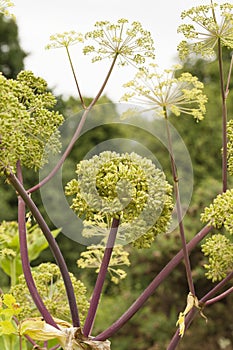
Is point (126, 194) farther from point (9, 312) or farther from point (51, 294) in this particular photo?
point (51, 294)

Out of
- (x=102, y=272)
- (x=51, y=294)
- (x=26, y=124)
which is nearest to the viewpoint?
(x=26, y=124)

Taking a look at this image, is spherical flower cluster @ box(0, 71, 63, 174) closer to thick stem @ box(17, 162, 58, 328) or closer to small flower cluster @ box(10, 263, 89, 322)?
thick stem @ box(17, 162, 58, 328)

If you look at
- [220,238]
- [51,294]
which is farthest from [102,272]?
[51,294]

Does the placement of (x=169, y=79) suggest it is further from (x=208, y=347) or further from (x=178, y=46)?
(x=208, y=347)

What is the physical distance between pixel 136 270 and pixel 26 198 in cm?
524

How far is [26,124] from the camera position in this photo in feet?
3.56

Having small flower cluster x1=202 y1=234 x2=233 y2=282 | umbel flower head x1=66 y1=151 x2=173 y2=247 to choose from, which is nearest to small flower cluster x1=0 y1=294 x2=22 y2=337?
umbel flower head x1=66 y1=151 x2=173 y2=247

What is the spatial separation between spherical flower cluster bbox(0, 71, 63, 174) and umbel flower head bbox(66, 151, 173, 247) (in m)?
0.08

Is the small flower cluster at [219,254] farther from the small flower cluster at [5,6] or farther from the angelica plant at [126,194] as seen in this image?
the small flower cluster at [5,6]

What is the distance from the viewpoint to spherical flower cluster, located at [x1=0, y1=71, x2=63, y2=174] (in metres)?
1.04

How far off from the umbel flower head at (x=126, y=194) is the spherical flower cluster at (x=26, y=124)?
83 mm

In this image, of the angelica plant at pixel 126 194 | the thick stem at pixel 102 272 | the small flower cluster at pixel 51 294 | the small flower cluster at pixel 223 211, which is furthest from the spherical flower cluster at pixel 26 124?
the small flower cluster at pixel 51 294

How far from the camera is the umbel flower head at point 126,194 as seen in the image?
1174mm

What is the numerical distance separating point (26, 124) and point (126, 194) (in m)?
0.22
